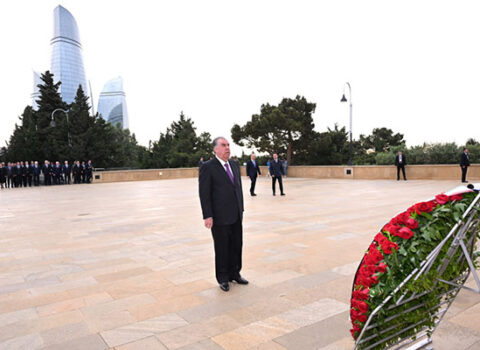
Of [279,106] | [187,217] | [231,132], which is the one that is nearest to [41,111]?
[231,132]

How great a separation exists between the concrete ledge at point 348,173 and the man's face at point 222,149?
19780 millimetres

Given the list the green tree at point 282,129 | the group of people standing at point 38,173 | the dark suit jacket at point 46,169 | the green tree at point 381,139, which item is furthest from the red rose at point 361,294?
the green tree at point 381,139

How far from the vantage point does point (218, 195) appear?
4523mm

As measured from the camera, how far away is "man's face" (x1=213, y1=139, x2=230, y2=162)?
455cm

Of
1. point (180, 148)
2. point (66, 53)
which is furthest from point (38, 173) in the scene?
point (66, 53)

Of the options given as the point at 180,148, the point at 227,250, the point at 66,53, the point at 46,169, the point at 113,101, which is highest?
the point at 66,53

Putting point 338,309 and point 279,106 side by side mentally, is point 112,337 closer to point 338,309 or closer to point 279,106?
point 338,309

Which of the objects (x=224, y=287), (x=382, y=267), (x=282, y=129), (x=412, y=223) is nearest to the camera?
(x=382, y=267)

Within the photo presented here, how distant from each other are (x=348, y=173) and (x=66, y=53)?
104583mm

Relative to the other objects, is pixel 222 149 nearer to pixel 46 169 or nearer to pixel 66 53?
pixel 46 169

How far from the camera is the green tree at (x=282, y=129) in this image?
45.9 m

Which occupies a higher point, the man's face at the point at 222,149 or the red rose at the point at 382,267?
the man's face at the point at 222,149

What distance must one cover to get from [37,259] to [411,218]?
19.5ft

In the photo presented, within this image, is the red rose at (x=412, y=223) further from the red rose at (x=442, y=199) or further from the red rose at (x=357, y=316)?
the red rose at (x=357, y=316)
